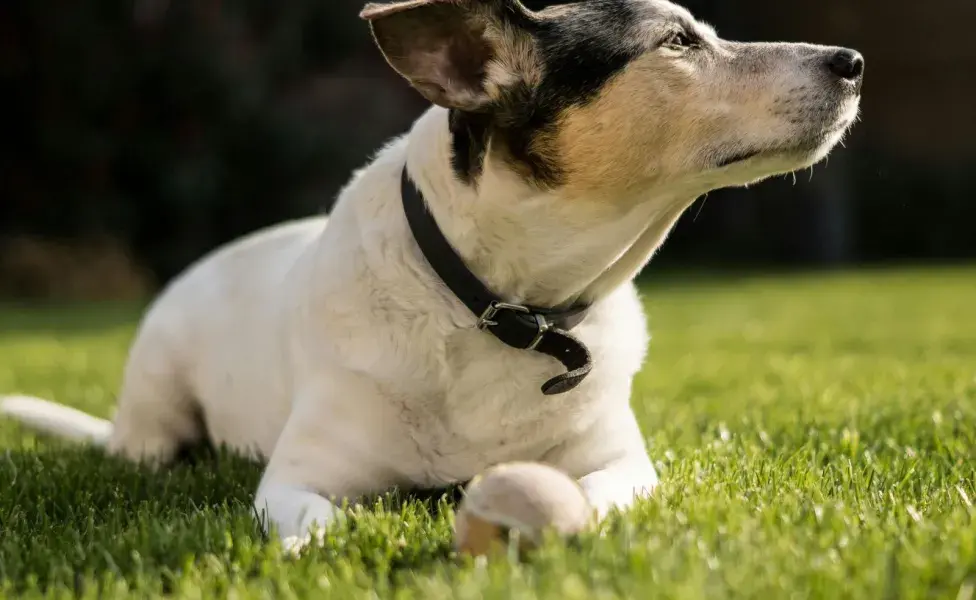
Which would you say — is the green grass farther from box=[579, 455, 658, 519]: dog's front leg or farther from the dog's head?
the dog's head

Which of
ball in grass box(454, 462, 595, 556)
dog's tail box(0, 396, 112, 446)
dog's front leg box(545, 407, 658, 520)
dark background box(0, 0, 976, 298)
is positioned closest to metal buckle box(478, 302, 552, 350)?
dog's front leg box(545, 407, 658, 520)

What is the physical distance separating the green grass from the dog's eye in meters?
1.26

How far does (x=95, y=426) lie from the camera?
474 cm

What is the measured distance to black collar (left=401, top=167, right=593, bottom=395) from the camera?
3047mm

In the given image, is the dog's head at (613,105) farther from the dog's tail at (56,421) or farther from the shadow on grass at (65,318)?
the shadow on grass at (65,318)

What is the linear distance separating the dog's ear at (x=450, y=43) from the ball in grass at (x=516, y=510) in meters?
1.10

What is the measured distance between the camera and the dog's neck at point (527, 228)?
306cm

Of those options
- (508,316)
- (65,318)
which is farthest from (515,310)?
(65,318)

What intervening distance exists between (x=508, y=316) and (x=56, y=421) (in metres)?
2.61

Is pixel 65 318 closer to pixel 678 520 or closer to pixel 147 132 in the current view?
pixel 147 132

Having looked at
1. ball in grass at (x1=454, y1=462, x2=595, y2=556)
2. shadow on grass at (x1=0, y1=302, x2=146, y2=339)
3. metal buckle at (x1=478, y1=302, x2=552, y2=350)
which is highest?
metal buckle at (x1=478, y1=302, x2=552, y2=350)

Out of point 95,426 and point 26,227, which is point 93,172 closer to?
point 26,227

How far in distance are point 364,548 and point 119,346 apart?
7034 mm

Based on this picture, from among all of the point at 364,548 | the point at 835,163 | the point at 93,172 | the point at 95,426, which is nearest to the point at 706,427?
the point at 364,548
